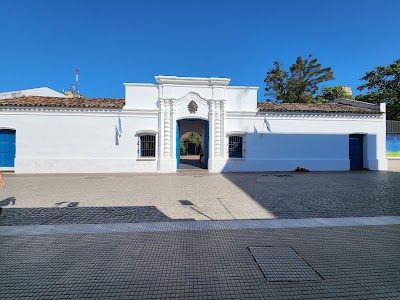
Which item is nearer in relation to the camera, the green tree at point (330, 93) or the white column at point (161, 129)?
the white column at point (161, 129)

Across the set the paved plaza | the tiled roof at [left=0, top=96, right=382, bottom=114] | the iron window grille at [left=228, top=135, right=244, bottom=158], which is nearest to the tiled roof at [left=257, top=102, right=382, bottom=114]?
the tiled roof at [left=0, top=96, right=382, bottom=114]

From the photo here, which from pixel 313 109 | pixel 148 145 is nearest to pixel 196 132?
pixel 148 145

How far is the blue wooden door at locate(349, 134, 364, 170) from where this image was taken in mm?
16938

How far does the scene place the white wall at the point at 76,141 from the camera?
1435 cm

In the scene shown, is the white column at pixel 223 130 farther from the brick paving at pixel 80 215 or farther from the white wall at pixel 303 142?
the brick paving at pixel 80 215

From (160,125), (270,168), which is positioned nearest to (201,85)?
(160,125)

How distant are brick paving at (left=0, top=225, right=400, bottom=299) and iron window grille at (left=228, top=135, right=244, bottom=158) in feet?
36.4

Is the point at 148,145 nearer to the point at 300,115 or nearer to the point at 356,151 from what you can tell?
the point at 300,115

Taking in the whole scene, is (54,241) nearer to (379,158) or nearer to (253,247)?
(253,247)

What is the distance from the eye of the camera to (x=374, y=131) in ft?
54.7

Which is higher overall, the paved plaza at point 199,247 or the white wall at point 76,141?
the white wall at point 76,141

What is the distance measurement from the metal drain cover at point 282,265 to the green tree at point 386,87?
24233mm

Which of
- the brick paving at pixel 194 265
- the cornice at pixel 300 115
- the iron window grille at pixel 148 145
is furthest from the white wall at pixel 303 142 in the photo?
the brick paving at pixel 194 265

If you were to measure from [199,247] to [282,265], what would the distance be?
1.34 m
